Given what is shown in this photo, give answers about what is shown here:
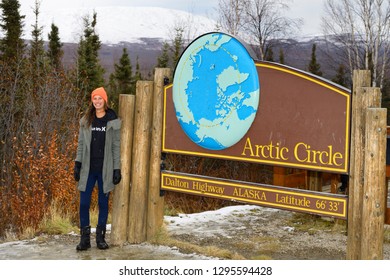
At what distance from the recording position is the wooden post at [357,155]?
4.44m

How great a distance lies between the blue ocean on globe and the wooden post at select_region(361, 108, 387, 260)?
118 cm

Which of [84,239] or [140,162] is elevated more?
[140,162]

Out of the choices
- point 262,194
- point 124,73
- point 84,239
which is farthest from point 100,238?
point 124,73

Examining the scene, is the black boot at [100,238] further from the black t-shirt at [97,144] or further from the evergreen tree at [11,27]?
the evergreen tree at [11,27]

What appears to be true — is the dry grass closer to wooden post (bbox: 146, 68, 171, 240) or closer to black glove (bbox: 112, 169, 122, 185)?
wooden post (bbox: 146, 68, 171, 240)

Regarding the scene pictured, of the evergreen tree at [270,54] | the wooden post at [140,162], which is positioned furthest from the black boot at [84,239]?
the evergreen tree at [270,54]

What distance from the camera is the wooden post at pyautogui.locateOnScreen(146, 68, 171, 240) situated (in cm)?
580

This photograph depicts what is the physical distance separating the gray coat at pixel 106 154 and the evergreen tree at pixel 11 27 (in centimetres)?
2535

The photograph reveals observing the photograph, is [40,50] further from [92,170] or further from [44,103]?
[92,170]

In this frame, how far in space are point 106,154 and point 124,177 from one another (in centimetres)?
48

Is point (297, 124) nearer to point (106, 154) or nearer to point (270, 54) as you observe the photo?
point (106, 154)

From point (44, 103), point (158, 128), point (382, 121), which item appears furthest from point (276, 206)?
point (44, 103)

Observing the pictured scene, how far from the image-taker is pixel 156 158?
5.81 metres

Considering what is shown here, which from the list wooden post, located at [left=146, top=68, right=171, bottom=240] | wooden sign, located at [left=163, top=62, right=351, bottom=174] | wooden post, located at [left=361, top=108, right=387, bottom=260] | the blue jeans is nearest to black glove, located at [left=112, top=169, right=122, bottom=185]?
the blue jeans
